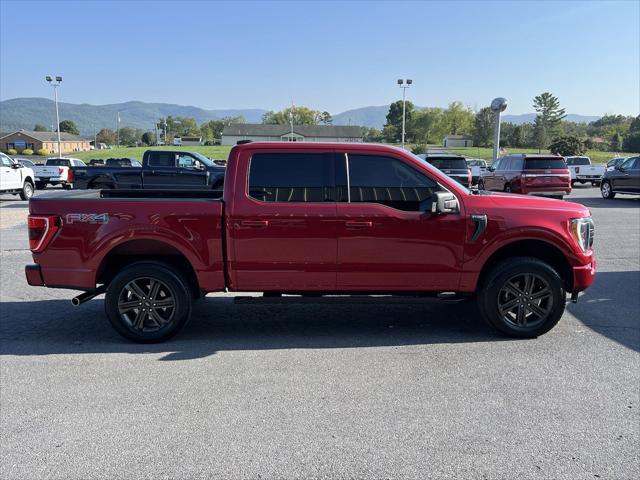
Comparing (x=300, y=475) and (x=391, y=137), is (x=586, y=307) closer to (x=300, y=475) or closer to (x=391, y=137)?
(x=300, y=475)

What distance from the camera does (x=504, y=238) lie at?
16.8ft

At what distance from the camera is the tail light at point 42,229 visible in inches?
198

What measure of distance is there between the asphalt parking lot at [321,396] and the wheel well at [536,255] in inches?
25.4

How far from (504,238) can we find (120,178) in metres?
15.4

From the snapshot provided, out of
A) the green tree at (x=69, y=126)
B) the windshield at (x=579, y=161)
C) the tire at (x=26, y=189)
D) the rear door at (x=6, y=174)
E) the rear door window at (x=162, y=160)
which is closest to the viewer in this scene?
the rear door window at (x=162, y=160)

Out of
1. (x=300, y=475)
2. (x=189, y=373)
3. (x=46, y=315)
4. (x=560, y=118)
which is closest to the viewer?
(x=300, y=475)

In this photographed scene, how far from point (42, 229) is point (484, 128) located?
119 meters

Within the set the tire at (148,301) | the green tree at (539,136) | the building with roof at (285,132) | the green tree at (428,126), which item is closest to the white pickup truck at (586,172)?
the tire at (148,301)

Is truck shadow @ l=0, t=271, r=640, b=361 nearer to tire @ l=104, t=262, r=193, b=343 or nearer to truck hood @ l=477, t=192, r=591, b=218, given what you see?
tire @ l=104, t=262, r=193, b=343

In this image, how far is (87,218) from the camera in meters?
5.04

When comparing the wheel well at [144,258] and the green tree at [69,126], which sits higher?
the green tree at [69,126]

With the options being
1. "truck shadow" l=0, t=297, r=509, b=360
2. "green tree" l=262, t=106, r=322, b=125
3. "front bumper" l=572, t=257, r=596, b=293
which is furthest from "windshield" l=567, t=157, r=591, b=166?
"green tree" l=262, t=106, r=322, b=125

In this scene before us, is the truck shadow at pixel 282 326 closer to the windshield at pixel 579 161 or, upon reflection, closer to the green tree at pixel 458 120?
the windshield at pixel 579 161

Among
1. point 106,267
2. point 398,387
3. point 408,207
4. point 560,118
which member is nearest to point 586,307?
point 408,207
